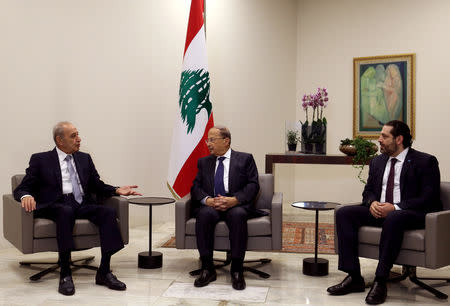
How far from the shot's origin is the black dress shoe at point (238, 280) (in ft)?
12.0

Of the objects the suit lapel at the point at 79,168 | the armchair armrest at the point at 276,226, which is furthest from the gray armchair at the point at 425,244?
the suit lapel at the point at 79,168

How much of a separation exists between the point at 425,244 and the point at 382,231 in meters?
0.28

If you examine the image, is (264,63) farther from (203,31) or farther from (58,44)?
(58,44)

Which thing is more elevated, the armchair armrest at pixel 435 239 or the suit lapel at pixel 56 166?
the suit lapel at pixel 56 166

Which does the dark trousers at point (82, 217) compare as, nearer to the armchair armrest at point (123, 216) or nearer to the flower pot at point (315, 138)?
the armchair armrest at point (123, 216)

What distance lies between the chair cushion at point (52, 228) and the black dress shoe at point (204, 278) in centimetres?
84

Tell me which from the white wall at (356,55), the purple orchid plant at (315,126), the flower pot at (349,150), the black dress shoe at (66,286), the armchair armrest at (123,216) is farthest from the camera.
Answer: the white wall at (356,55)

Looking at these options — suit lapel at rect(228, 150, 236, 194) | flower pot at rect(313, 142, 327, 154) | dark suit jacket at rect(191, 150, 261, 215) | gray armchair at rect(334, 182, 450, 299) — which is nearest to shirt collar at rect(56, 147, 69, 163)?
dark suit jacket at rect(191, 150, 261, 215)

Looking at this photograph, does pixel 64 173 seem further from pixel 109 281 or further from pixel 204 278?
pixel 204 278

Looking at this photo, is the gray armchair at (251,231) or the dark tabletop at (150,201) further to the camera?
the dark tabletop at (150,201)

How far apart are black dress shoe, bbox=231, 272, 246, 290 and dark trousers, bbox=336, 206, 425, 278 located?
2.28ft

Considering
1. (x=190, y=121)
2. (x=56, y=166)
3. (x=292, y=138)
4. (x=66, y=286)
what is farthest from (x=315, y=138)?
(x=66, y=286)

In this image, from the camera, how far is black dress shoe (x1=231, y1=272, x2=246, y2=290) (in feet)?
12.0

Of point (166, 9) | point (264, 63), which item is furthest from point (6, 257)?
point (264, 63)
